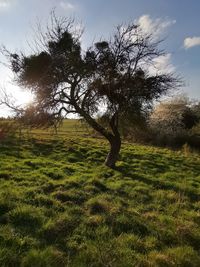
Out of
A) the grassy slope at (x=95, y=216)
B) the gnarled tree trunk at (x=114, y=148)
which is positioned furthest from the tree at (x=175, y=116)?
the grassy slope at (x=95, y=216)

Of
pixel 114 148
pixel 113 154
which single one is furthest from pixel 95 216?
pixel 114 148

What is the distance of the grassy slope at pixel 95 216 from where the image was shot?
737cm

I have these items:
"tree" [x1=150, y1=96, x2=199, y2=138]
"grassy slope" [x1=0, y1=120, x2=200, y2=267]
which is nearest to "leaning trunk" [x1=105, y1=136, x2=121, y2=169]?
"grassy slope" [x1=0, y1=120, x2=200, y2=267]

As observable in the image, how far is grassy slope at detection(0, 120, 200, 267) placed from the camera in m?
7.37

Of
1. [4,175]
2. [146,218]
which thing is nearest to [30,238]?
[146,218]

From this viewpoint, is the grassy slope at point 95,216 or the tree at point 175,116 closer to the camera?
the grassy slope at point 95,216

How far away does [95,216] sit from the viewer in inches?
386

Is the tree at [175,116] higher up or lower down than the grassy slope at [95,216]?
higher up

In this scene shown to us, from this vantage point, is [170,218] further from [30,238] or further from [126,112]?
[126,112]

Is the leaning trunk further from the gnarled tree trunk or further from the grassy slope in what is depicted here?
the grassy slope

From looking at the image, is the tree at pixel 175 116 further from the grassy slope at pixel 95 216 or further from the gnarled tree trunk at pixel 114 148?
the grassy slope at pixel 95 216

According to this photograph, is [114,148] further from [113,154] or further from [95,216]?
[95,216]

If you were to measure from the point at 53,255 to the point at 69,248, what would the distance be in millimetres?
642

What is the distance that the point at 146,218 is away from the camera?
1027 centimetres
